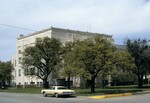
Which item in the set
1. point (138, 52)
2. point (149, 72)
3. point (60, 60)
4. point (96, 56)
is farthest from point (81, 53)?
point (60, 60)

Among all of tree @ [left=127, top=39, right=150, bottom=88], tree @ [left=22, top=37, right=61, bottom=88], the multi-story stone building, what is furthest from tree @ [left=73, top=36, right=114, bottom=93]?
the multi-story stone building

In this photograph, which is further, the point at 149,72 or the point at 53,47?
the point at 53,47

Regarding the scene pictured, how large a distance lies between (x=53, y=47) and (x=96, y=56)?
25.1m

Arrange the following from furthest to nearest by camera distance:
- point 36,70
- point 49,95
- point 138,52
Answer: point 36,70 → point 138,52 → point 49,95

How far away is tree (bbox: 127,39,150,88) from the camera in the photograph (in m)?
58.0

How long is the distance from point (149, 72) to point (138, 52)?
4866mm

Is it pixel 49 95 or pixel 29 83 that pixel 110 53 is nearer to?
pixel 49 95

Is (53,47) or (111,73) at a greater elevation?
(53,47)

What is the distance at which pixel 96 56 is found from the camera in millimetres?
45438

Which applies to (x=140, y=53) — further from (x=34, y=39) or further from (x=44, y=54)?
(x=34, y=39)

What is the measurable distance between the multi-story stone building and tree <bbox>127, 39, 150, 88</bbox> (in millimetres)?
16180

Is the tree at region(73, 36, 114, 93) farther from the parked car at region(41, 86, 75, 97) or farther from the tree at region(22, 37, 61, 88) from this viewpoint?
the tree at region(22, 37, 61, 88)

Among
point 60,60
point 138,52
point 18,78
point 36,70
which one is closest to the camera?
point 138,52

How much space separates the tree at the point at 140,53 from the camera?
58000 millimetres
